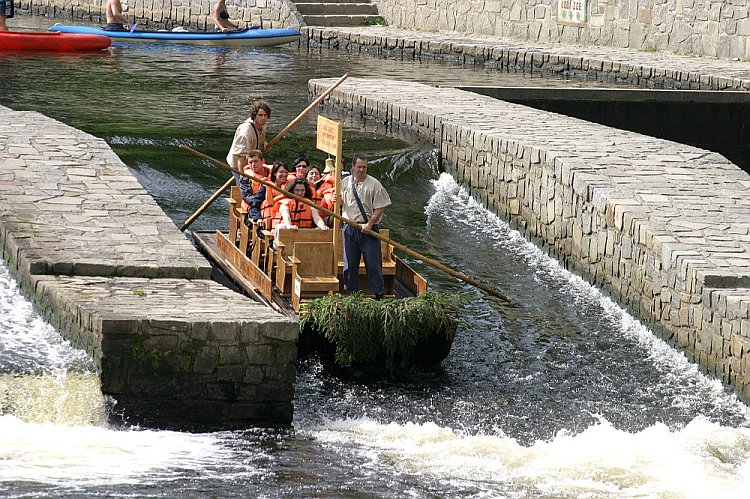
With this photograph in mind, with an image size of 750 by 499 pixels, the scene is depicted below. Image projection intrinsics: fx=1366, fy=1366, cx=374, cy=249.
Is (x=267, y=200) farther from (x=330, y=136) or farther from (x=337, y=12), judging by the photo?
(x=337, y=12)

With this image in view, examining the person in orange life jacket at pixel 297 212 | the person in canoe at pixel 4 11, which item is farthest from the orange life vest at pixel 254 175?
the person in canoe at pixel 4 11

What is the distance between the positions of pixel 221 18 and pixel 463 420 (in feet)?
64.0

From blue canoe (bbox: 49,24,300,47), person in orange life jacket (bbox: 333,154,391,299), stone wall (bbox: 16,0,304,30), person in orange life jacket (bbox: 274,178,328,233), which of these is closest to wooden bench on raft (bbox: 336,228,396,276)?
person in orange life jacket (bbox: 333,154,391,299)

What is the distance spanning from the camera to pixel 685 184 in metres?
13.0

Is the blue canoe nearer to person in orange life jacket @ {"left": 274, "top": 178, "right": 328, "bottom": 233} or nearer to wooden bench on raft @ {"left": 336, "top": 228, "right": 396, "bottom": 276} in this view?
person in orange life jacket @ {"left": 274, "top": 178, "right": 328, "bottom": 233}

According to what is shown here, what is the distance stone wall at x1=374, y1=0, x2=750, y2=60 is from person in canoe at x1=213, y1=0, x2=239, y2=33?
3332mm

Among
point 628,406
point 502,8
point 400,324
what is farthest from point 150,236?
point 502,8

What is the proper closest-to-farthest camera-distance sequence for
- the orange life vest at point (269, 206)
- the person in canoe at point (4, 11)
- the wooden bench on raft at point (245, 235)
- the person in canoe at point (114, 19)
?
1. the wooden bench on raft at point (245, 235)
2. the orange life vest at point (269, 206)
3. the person in canoe at point (4, 11)
4. the person in canoe at point (114, 19)

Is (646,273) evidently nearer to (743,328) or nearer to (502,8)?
(743,328)

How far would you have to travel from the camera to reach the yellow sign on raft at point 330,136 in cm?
1042

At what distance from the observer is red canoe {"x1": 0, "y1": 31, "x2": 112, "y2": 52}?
23625 mm

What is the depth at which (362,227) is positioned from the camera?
34.1 ft

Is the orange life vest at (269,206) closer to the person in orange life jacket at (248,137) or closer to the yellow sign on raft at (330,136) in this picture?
the yellow sign on raft at (330,136)

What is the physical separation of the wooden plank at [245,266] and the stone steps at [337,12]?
56.1 feet
